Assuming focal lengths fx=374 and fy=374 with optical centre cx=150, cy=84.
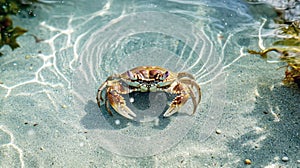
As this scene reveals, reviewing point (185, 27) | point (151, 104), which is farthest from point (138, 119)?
point (185, 27)

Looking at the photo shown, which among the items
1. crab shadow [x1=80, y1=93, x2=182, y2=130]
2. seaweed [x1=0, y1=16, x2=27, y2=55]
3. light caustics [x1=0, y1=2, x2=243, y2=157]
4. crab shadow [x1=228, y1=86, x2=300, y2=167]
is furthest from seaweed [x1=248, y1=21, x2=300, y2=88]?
seaweed [x1=0, y1=16, x2=27, y2=55]

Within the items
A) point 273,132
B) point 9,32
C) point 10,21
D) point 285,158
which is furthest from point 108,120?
point 10,21

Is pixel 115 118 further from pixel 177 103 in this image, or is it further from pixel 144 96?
pixel 177 103

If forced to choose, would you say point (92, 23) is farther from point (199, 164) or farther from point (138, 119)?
point (199, 164)

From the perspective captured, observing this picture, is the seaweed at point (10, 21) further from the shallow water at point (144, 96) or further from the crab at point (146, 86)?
the crab at point (146, 86)

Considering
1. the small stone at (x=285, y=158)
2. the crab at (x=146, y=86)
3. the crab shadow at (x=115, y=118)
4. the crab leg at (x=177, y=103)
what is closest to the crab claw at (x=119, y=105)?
the crab at (x=146, y=86)

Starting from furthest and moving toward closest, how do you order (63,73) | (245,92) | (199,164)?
(63,73), (245,92), (199,164)
